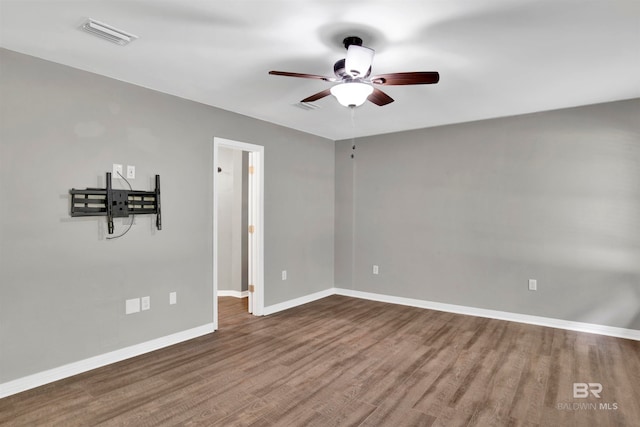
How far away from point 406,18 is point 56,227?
300cm

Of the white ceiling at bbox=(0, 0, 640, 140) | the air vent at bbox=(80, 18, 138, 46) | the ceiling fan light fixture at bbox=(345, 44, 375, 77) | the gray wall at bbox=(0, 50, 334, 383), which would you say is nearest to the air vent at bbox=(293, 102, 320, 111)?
the white ceiling at bbox=(0, 0, 640, 140)

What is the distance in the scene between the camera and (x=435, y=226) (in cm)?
497

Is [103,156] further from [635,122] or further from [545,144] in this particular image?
[635,122]

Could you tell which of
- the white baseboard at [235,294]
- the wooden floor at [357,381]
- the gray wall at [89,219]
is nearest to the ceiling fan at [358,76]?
the gray wall at [89,219]

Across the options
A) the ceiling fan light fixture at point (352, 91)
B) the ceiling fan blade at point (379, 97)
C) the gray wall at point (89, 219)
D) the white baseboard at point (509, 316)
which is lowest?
the white baseboard at point (509, 316)

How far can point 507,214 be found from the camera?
4438 mm

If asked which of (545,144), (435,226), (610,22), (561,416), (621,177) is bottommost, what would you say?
(561,416)

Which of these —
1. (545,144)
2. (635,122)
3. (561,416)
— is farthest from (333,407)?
(635,122)

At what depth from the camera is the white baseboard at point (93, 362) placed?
2.61 m

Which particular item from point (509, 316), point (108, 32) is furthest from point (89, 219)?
point (509, 316)

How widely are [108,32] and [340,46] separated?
156 centimetres

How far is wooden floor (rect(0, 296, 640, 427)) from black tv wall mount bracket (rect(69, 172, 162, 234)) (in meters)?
1.32

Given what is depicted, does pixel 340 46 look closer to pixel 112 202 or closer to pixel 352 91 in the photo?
pixel 352 91

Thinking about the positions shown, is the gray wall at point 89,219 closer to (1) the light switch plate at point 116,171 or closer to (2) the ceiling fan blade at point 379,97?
(1) the light switch plate at point 116,171
